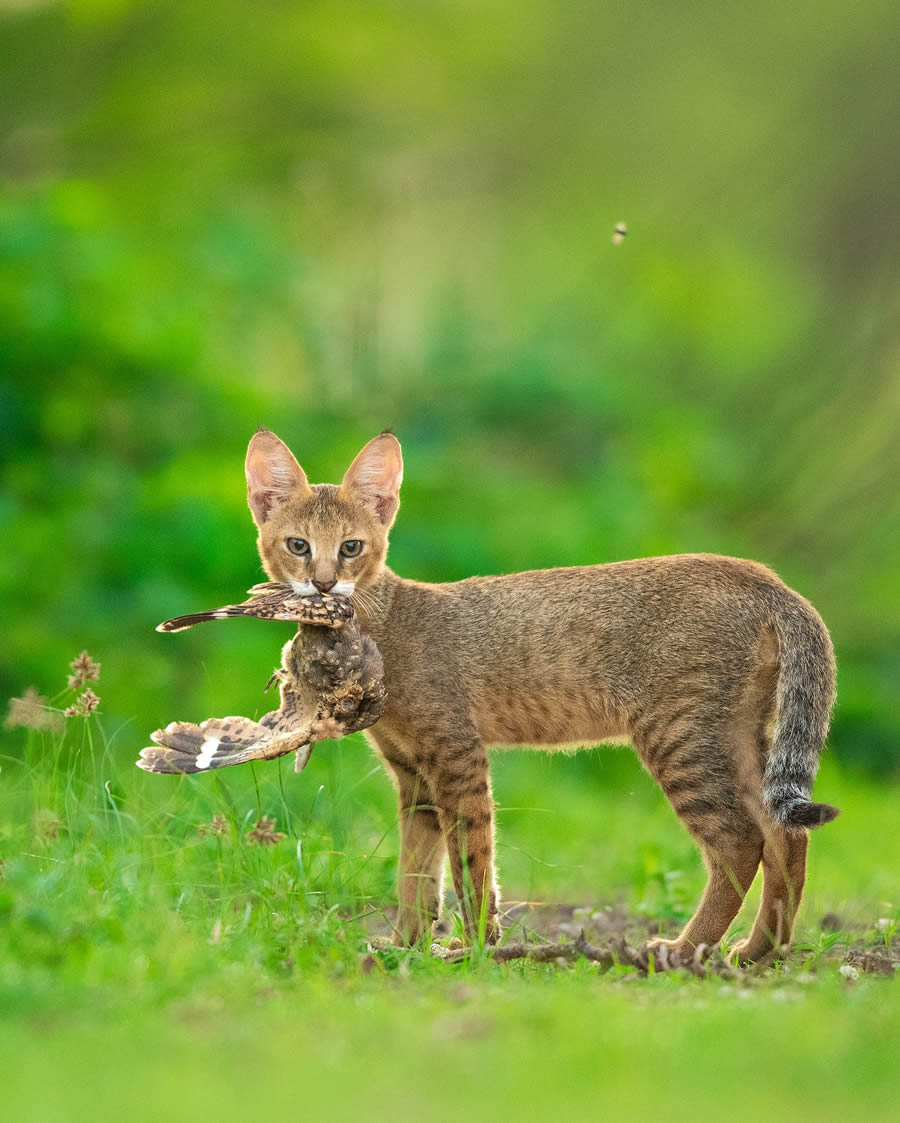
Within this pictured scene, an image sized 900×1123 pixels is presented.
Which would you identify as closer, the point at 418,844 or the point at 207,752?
the point at 207,752

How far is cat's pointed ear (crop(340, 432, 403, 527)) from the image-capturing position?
258 inches

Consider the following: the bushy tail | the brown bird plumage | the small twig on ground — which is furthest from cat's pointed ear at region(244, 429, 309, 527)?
the bushy tail

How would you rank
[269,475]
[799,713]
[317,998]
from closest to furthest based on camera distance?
1. [317,998]
2. [799,713]
3. [269,475]

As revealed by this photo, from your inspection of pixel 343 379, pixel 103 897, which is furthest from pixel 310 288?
pixel 103 897

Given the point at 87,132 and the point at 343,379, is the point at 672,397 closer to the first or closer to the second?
the point at 343,379

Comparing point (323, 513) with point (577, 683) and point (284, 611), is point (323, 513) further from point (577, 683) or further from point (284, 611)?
point (577, 683)

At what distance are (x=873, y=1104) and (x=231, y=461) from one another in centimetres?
900

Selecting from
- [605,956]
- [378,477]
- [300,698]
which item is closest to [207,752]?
[300,698]

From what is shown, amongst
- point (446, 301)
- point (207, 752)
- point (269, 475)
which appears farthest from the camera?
point (446, 301)

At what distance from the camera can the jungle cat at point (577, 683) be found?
5.93 m

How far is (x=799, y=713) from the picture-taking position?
583cm

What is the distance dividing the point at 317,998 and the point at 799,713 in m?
2.44

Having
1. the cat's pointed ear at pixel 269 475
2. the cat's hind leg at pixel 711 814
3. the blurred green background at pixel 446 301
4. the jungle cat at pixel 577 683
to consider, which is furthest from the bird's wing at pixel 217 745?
the blurred green background at pixel 446 301

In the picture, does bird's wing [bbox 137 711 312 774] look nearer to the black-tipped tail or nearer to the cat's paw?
the black-tipped tail
